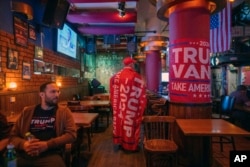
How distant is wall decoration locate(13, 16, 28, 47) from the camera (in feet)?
15.2

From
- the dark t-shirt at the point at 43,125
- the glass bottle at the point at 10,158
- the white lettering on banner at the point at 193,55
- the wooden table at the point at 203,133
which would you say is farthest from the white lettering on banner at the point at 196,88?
the glass bottle at the point at 10,158

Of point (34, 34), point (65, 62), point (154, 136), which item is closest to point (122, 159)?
Result: point (154, 136)

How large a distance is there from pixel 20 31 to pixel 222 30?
4.67 meters

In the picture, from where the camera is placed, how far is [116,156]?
14.9 feet

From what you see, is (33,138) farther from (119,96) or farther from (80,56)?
(80,56)

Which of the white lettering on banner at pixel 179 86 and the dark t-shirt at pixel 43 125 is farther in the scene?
the white lettering on banner at pixel 179 86

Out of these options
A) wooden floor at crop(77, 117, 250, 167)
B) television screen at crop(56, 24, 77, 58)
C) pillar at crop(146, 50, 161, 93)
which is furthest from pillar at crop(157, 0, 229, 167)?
pillar at crop(146, 50, 161, 93)

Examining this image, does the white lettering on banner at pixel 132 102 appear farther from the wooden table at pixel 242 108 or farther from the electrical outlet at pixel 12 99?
the wooden table at pixel 242 108

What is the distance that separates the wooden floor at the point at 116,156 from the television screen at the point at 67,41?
10.5 feet

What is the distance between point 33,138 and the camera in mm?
2449

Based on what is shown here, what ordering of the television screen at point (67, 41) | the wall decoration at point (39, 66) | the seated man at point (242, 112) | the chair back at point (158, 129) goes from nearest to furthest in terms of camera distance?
the chair back at point (158, 129) < the wall decoration at point (39, 66) < the seated man at point (242, 112) < the television screen at point (67, 41)

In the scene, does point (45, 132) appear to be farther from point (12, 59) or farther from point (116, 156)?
point (12, 59)

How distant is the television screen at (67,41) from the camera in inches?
278

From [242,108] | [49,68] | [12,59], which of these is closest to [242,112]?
[242,108]
